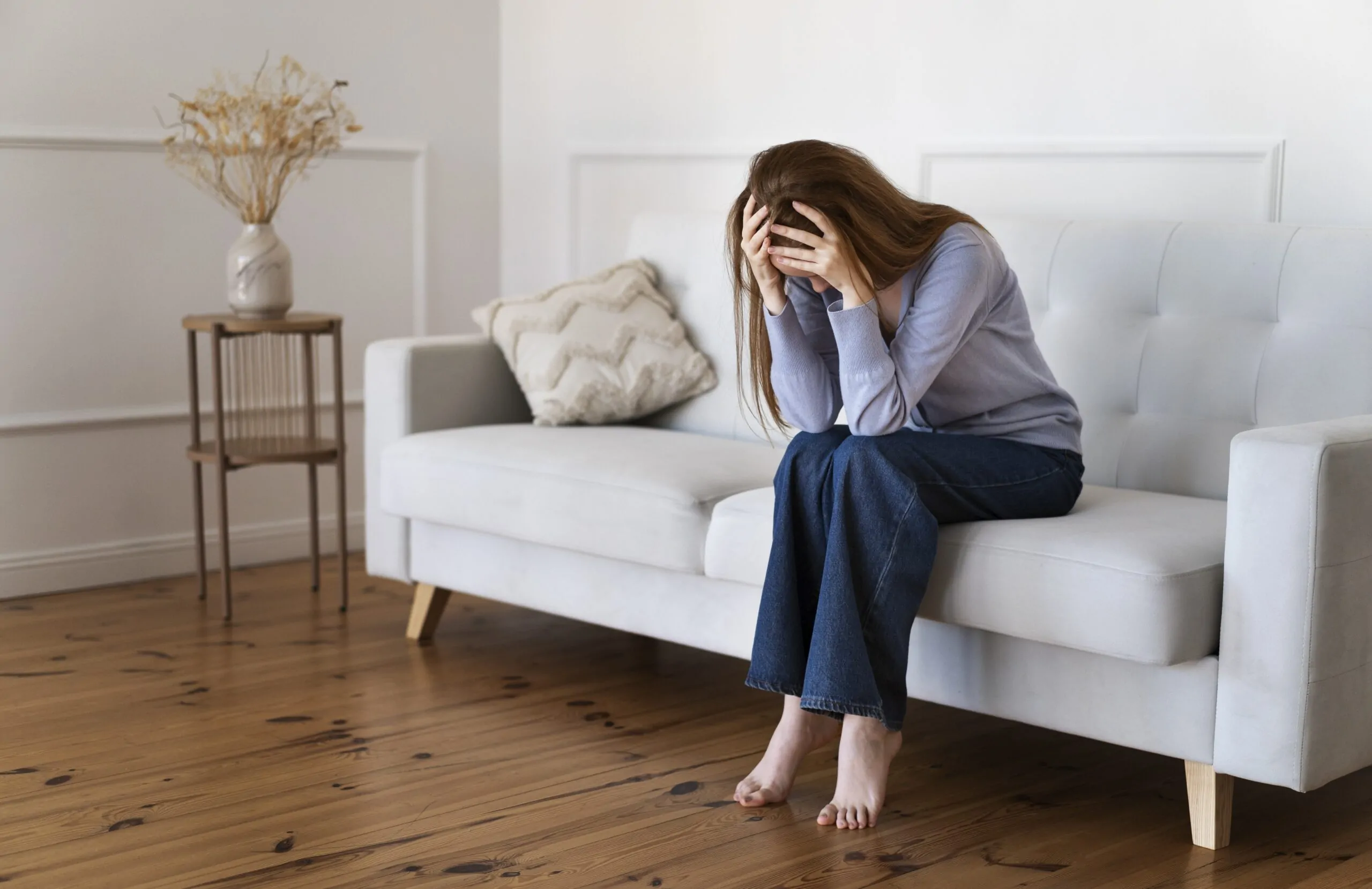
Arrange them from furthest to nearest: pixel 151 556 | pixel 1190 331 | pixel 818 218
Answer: pixel 151 556 → pixel 1190 331 → pixel 818 218

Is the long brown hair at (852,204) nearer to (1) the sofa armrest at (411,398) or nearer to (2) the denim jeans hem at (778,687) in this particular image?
(2) the denim jeans hem at (778,687)

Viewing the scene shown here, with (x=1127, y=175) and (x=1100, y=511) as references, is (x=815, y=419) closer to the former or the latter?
(x=1100, y=511)

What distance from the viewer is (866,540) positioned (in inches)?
84.2

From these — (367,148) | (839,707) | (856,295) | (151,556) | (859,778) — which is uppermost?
(367,148)

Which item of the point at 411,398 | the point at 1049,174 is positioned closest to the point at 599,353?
the point at 411,398

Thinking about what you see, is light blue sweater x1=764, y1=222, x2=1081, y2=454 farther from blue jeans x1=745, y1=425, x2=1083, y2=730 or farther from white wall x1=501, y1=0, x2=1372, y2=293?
white wall x1=501, y1=0, x2=1372, y2=293

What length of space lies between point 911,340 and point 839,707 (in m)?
0.53

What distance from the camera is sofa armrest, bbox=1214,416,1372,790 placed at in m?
1.94

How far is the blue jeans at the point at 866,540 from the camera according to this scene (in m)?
2.11

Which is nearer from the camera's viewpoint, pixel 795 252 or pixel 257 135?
pixel 795 252

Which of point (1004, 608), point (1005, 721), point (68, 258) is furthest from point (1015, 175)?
point (68, 258)

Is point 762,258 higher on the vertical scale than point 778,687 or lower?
higher

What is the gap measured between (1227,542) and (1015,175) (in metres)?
1.45

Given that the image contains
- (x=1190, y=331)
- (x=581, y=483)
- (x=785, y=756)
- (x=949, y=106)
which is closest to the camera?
(x=785, y=756)
